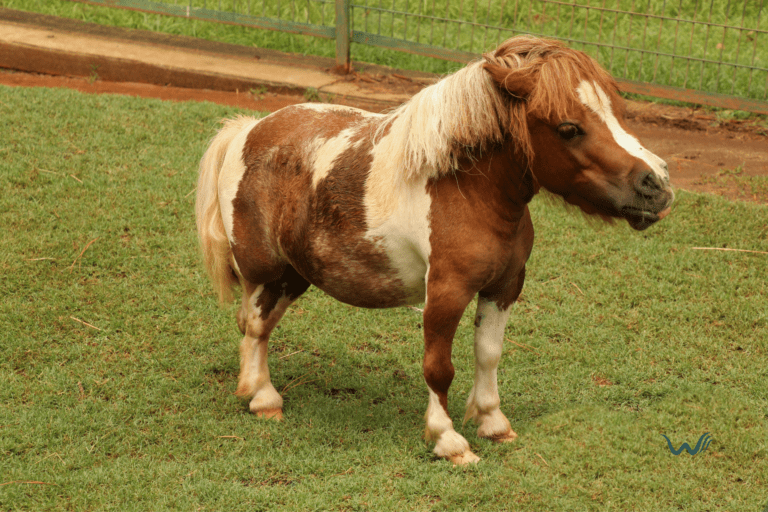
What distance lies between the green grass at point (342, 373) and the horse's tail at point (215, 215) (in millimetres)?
660

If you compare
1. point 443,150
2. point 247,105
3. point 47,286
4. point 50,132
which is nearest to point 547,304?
point 443,150

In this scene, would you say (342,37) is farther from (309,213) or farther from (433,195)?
(433,195)

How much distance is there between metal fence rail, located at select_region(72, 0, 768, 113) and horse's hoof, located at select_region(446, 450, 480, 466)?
475cm

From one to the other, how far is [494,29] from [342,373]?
5727mm

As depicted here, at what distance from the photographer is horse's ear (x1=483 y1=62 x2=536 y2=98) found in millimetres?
3113

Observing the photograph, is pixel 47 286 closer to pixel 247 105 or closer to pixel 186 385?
pixel 186 385

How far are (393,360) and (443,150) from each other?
1.77 metres

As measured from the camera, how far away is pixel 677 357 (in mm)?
4586

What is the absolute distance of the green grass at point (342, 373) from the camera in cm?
358

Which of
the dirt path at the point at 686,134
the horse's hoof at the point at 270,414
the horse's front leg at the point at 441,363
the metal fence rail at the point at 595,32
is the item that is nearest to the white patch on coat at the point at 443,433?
the horse's front leg at the point at 441,363

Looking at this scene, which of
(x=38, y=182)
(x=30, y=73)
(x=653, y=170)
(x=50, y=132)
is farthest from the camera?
(x=30, y=73)

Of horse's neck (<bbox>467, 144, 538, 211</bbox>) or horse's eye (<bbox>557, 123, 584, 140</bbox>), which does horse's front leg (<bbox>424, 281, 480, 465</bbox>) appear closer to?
horse's neck (<bbox>467, 144, 538, 211</bbox>)

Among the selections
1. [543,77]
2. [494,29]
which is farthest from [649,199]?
[494,29]

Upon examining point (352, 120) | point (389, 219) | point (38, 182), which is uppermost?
point (352, 120)
